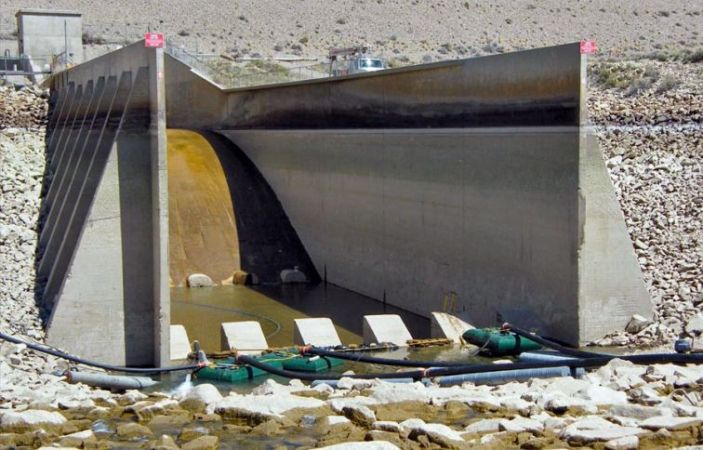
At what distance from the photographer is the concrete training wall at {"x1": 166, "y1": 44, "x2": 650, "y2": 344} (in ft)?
53.9

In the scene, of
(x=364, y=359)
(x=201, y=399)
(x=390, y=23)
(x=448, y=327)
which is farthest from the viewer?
(x=390, y=23)

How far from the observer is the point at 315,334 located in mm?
16906

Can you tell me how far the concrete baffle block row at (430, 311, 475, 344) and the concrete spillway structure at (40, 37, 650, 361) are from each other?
66 centimetres

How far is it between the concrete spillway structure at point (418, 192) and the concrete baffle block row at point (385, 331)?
1.61 meters

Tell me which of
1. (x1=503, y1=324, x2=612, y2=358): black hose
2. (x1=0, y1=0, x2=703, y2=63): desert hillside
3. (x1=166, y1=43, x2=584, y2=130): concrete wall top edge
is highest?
(x1=0, y1=0, x2=703, y2=63): desert hillside

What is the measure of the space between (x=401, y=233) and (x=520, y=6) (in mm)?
46271

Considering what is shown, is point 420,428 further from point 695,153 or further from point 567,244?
point 695,153

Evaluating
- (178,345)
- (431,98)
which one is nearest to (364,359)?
(178,345)

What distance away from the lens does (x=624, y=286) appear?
16.7m

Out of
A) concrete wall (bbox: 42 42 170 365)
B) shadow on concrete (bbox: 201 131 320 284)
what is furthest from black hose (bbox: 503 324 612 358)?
shadow on concrete (bbox: 201 131 320 284)

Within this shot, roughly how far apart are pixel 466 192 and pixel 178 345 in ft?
18.9

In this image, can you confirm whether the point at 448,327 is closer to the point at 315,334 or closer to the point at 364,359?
the point at 315,334

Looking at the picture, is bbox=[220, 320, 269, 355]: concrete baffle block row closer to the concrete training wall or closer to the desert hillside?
the concrete training wall

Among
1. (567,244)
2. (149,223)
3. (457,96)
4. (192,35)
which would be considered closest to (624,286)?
(567,244)
